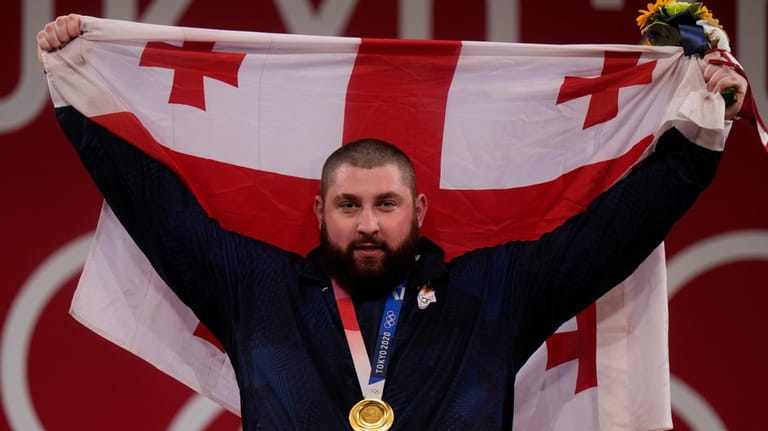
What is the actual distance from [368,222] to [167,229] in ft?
1.40

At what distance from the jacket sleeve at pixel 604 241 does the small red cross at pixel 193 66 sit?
30.8 inches

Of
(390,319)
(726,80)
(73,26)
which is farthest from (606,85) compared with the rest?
(73,26)

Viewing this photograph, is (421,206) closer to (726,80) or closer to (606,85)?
(606,85)

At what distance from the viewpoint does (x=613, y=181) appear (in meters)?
2.79

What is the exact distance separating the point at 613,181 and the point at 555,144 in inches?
6.8

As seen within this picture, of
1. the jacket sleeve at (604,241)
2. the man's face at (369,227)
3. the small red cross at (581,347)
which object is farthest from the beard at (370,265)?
the small red cross at (581,347)

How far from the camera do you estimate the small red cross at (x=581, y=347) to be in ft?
9.29

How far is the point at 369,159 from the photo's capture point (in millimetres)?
2668

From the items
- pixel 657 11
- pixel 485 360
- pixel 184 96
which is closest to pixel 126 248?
pixel 184 96

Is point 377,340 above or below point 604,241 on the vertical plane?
below

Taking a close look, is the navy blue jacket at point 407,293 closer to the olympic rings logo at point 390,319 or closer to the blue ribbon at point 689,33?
the olympic rings logo at point 390,319

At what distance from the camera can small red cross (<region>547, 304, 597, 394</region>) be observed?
2.83 meters

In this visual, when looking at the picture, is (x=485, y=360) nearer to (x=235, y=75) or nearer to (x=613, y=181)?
(x=613, y=181)

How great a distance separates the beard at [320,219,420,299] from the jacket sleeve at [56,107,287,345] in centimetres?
16
